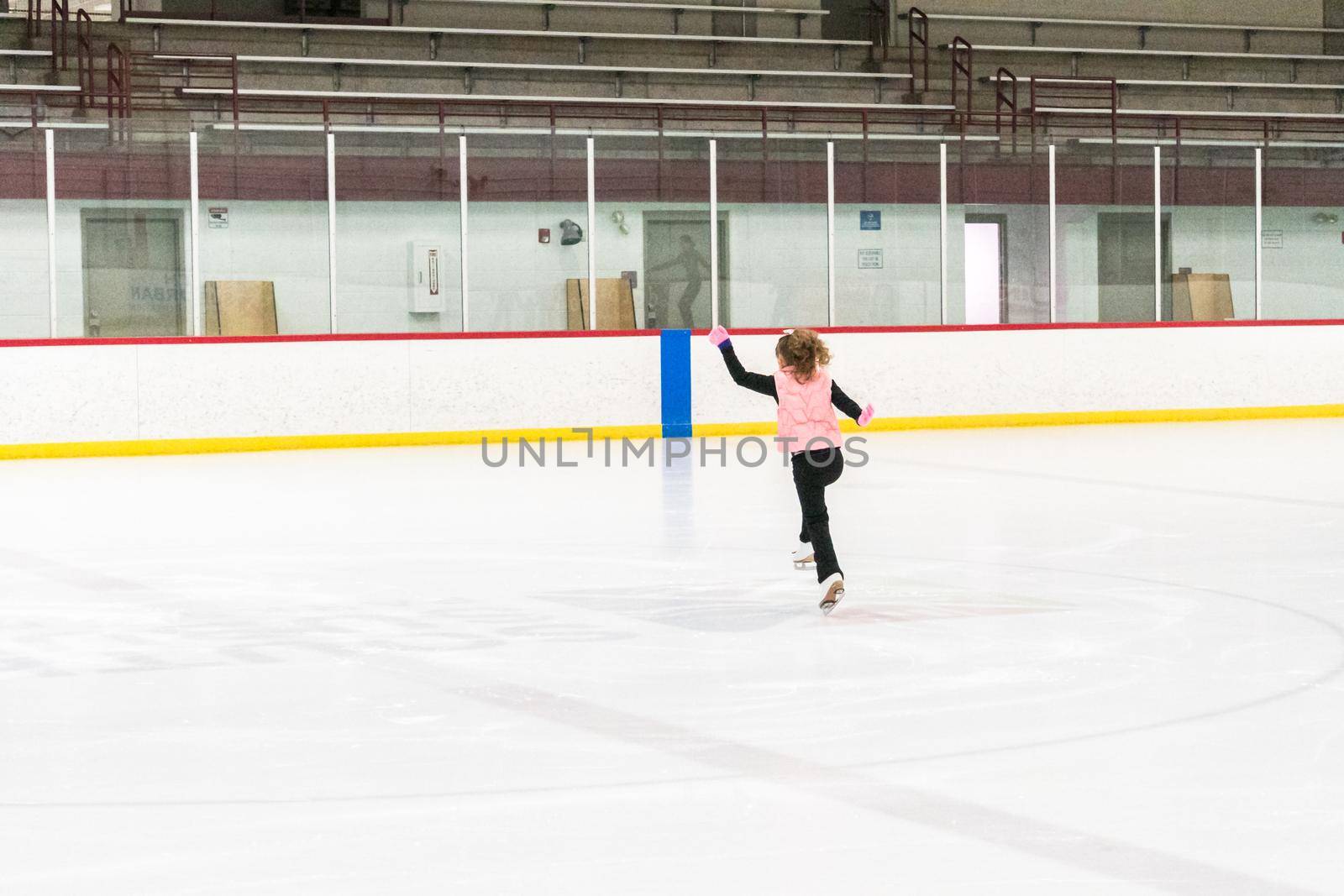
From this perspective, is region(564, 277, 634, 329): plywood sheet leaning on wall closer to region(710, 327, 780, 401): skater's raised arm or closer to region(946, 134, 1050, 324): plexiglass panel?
region(946, 134, 1050, 324): plexiglass panel

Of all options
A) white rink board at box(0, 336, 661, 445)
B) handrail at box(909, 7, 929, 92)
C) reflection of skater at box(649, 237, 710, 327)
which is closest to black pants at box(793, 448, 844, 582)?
white rink board at box(0, 336, 661, 445)

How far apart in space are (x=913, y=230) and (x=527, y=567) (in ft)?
30.8

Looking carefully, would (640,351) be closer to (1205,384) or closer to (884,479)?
(884,479)

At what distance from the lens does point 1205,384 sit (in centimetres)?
1681

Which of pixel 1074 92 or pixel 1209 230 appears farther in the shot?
pixel 1074 92

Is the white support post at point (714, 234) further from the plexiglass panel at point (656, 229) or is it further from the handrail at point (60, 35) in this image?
the handrail at point (60, 35)

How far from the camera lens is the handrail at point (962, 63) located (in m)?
20.4

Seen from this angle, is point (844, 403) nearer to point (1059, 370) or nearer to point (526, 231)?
point (526, 231)

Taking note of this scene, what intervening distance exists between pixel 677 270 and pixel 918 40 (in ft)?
26.1

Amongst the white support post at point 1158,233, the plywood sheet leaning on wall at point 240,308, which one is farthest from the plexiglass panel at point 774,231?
the plywood sheet leaning on wall at point 240,308

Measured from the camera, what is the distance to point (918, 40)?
21812mm

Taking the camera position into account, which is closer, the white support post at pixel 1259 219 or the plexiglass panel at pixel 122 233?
the plexiglass panel at pixel 122 233

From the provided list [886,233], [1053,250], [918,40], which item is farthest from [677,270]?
[918,40]

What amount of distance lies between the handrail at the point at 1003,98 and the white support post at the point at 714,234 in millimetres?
4777
